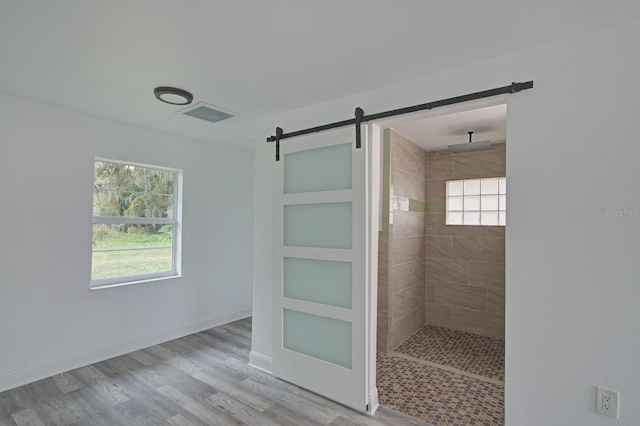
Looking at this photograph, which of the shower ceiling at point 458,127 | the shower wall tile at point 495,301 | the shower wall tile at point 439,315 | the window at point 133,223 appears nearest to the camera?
the shower ceiling at point 458,127

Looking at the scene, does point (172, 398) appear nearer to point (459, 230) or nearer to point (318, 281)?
point (318, 281)

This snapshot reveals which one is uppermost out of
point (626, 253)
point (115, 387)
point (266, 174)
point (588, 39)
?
point (588, 39)

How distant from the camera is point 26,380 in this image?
2.80 metres

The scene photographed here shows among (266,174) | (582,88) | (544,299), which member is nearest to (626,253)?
(544,299)

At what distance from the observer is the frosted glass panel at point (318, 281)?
2.56 metres

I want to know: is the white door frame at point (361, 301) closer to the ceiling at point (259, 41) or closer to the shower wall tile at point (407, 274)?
the ceiling at point (259, 41)

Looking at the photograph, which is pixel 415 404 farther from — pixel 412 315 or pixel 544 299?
pixel 412 315

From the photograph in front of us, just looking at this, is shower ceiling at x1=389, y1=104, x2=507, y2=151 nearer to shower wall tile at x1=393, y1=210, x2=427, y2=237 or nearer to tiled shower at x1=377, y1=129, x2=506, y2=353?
tiled shower at x1=377, y1=129, x2=506, y2=353

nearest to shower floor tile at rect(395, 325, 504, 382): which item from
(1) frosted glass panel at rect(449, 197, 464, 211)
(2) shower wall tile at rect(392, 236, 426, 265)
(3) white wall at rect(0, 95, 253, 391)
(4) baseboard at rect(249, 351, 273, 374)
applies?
(2) shower wall tile at rect(392, 236, 426, 265)

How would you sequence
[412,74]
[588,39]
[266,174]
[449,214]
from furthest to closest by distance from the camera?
[449,214] → [266,174] → [412,74] → [588,39]

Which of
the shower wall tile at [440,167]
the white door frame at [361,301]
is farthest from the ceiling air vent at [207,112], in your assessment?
the shower wall tile at [440,167]

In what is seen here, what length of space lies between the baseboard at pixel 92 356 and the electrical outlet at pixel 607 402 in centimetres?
387

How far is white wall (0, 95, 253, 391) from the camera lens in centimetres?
278

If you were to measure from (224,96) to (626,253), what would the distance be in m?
2.78
